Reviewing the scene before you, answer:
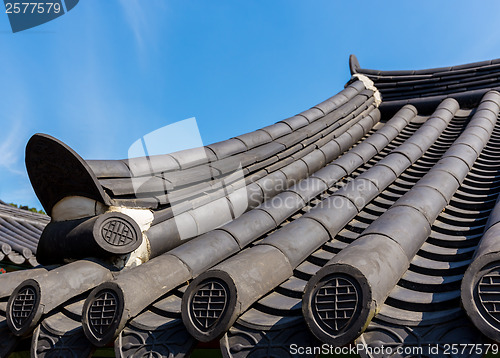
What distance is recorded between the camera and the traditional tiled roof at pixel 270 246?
2.37 meters

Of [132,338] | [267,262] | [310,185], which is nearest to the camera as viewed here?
[132,338]

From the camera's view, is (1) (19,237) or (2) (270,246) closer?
(2) (270,246)

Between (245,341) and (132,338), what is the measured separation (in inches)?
31.4

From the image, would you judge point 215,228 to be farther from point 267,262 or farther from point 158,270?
point 267,262

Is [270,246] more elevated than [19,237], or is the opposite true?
[270,246]

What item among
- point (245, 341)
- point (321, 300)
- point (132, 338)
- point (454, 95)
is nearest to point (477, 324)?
point (321, 300)

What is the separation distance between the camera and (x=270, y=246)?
11.1ft

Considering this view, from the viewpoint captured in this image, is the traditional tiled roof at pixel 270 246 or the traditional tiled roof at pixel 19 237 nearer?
the traditional tiled roof at pixel 270 246

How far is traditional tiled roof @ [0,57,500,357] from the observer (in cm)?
237

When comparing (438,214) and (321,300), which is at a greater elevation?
(321,300)

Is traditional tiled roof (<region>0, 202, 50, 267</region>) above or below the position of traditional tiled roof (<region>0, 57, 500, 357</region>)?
below

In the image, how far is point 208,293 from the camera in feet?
8.66

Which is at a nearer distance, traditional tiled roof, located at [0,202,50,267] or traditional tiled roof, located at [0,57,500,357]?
traditional tiled roof, located at [0,57,500,357]

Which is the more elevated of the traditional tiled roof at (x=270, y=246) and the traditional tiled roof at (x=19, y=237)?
the traditional tiled roof at (x=270, y=246)
